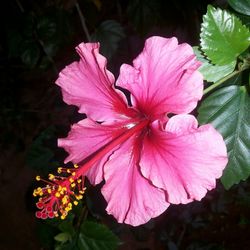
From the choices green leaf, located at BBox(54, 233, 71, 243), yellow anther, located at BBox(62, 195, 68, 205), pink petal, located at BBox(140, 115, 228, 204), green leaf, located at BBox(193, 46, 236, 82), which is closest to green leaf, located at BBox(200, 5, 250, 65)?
green leaf, located at BBox(193, 46, 236, 82)

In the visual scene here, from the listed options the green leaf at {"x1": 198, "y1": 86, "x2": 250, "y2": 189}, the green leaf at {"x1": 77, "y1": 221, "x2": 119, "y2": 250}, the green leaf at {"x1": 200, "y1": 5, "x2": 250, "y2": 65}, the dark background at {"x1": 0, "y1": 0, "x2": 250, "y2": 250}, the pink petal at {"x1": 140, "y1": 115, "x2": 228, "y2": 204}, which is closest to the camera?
the pink petal at {"x1": 140, "y1": 115, "x2": 228, "y2": 204}

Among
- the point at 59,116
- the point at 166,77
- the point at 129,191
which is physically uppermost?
the point at 166,77

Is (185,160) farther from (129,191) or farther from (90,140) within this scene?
(90,140)

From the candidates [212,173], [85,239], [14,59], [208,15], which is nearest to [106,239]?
[85,239]

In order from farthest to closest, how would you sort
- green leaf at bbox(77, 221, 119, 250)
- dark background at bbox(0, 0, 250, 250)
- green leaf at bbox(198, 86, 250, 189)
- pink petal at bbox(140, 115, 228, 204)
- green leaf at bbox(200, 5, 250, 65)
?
dark background at bbox(0, 0, 250, 250) < green leaf at bbox(77, 221, 119, 250) < green leaf at bbox(198, 86, 250, 189) < green leaf at bbox(200, 5, 250, 65) < pink petal at bbox(140, 115, 228, 204)

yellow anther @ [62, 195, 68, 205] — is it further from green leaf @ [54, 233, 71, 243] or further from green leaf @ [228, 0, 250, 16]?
green leaf @ [54, 233, 71, 243]

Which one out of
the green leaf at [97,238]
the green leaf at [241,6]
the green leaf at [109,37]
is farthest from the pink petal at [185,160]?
the green leaf at [109,37]

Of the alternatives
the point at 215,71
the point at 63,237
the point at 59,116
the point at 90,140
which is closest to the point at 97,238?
the point at 63,237
